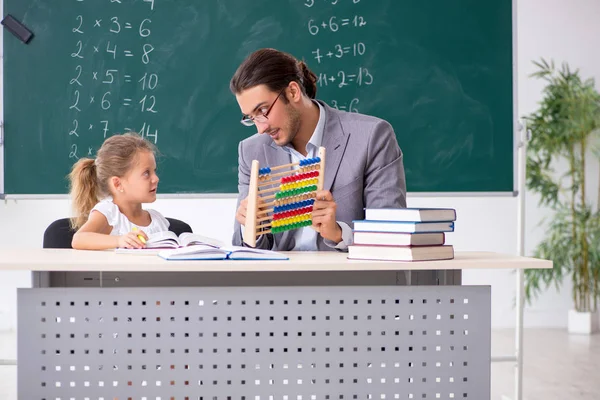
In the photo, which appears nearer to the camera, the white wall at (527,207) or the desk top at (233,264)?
the desk top at (233,264)

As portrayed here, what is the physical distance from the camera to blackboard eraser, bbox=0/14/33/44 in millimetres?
3830

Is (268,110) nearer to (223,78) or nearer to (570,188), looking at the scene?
(223,78)

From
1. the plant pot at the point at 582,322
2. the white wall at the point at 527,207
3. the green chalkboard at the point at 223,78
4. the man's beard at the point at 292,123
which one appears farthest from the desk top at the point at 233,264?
the plant pot at the point at 582,322

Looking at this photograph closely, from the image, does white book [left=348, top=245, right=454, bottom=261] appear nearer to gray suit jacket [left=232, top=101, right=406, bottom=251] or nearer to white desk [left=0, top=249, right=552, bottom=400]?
white desk [left=0, top=249, right=552, bottom=400]

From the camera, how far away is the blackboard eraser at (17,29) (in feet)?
12.6

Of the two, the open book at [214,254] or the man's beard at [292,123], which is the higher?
the man's beard at [292,123]

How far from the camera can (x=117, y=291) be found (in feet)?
6.52

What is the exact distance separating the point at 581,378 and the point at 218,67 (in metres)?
2.60

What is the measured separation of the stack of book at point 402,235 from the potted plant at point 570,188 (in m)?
3.55

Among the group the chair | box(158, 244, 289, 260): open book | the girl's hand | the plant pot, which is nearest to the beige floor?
the plant pot

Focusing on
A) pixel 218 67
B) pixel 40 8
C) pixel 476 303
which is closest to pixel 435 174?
pixel 218 67

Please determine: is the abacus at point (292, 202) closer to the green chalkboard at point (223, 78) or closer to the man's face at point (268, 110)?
the man's face at point (268, 110)

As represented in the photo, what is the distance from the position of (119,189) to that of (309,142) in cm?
81

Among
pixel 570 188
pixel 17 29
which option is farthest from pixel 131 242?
pixel 570 188
